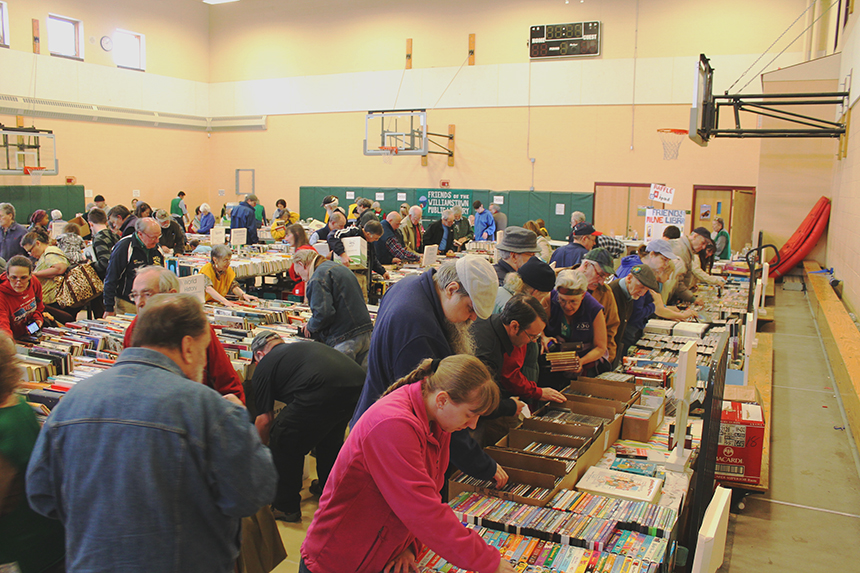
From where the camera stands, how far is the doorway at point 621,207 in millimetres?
14914

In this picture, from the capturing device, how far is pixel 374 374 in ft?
7.87

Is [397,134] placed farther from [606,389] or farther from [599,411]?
[599,411]

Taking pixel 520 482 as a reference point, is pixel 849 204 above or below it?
above

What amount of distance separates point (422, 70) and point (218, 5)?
7.43 metres

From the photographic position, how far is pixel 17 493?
5.65 feet

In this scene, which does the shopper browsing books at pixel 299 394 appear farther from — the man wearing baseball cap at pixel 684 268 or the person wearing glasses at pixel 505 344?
the man wearing baseball cap at pixel 684 268

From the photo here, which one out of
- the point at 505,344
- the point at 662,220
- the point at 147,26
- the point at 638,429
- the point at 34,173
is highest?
the point at 147,26

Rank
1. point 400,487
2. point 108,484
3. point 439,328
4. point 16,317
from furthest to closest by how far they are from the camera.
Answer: point 16,317
point 439,328
point 400,487
point 108,484

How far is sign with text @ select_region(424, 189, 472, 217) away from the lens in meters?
16.5

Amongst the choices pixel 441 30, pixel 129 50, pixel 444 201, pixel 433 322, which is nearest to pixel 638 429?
pixel 433 322

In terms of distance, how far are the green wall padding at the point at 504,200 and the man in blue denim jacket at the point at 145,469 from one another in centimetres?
1436

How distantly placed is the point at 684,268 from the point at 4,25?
15645mm

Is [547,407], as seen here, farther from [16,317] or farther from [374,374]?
[16,317]

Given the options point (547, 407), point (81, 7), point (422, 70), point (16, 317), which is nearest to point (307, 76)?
point (422, 70)
